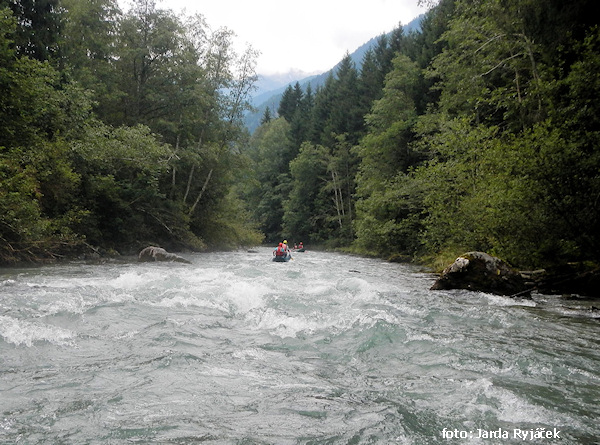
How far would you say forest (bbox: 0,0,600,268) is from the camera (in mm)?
10023

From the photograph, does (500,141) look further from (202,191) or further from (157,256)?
(202,191)

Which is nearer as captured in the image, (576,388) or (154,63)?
(576,388)

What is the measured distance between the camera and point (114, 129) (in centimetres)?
1997

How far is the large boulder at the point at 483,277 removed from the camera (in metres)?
9.94

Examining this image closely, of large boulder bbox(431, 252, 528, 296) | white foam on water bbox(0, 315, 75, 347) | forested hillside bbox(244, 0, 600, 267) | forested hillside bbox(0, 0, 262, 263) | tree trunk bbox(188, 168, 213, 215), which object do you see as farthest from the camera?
tree trunk bbox(188, 168, 213, 215)

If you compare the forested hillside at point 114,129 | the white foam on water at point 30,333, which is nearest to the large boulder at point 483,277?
the white foam on water at point 30,333

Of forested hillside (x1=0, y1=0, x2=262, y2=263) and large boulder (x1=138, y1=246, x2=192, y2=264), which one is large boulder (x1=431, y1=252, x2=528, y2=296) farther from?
forested hillside (x1=0, y1=0, x2=262, y2=263)

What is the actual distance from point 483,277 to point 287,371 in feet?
24.2

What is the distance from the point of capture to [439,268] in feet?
54.6

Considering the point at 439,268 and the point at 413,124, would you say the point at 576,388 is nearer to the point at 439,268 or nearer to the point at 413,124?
the point at 439,268

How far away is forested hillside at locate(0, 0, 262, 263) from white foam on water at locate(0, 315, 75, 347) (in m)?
7.09

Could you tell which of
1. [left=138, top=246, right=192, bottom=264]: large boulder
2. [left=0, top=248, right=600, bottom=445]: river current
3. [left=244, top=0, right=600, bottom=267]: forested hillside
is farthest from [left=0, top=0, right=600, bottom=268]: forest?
[left=0, top=248, right=600, bottom=445]: river current

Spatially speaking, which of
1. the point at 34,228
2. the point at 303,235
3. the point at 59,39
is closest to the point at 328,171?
the point at 303,235

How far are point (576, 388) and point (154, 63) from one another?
2399 centimetres
